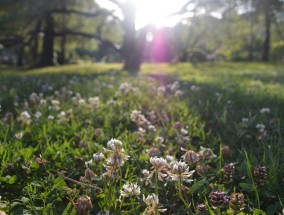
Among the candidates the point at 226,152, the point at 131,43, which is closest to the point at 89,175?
the point at 226,152

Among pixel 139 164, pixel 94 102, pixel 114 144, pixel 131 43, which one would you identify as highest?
pixel 131 43

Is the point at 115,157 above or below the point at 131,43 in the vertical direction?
below

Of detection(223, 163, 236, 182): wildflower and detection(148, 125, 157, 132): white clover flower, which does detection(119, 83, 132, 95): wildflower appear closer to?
detection(148, 125, 157, 132): white clover flower

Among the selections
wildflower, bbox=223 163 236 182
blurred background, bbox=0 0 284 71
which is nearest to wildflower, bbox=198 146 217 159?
wildflower, bbox=223 163 236 182

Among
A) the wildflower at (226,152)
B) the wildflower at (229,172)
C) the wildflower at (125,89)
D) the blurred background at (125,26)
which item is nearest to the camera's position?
the wildflower at (229,172)

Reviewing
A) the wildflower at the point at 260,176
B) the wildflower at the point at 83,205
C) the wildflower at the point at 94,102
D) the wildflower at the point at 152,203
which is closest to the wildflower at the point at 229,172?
the wildflower at the point at 260,176

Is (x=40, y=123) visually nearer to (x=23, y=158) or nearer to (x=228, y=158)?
(x=23, y=158)

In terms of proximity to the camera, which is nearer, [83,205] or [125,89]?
[83,205]

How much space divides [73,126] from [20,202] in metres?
1.89

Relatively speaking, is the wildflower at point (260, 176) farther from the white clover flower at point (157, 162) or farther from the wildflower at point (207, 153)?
the white clover flower at point (157, 162)

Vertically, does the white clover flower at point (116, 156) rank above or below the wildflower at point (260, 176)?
above

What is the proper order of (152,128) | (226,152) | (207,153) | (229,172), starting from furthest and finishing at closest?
(152,128), (226,152), (207,153), (229,172)

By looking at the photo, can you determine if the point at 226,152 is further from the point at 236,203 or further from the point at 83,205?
the point at 83,205

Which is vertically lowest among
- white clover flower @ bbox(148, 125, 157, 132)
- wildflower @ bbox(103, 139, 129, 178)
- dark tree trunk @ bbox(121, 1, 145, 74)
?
white clover flower @ bbox(148, 125, 157, 132)
